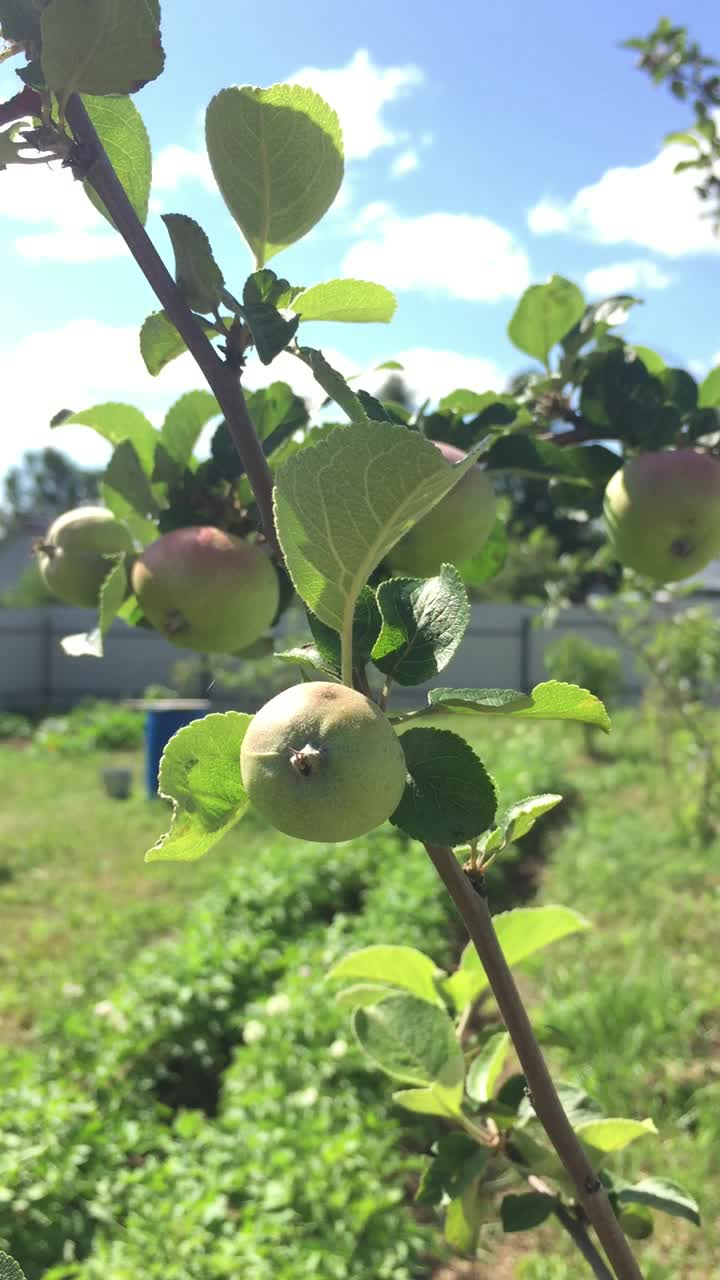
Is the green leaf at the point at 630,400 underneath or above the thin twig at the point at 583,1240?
above

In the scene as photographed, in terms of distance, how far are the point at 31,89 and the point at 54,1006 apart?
3556 millimetres

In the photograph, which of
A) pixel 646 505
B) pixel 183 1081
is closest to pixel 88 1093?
pixel 183 1081

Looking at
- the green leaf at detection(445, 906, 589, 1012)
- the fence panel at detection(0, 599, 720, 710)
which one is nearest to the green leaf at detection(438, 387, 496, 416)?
the green leaf at detection(445, 906, 589, 1012)

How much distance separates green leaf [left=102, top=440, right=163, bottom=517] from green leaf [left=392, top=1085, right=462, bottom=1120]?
1.40ft

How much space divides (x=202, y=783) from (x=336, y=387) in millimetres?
192

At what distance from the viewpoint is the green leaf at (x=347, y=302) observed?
56cm

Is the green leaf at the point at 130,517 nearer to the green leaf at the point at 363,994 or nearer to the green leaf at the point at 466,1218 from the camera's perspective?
the green leaf at the point at 363,994

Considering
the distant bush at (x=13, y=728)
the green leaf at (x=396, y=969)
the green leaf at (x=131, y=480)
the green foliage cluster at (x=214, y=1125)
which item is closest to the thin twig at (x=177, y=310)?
the green leaf at (x=131, y=480)

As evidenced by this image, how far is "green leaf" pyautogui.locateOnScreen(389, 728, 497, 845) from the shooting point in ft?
1.35

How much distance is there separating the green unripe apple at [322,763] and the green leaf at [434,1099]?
0.32 meters

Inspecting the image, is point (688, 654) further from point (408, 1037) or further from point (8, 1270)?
point (8, 1270)

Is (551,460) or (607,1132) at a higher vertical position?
(551,460)

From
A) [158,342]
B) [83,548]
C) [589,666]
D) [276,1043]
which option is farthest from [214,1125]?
[589,666]

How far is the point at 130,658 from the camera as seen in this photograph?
13.3m
